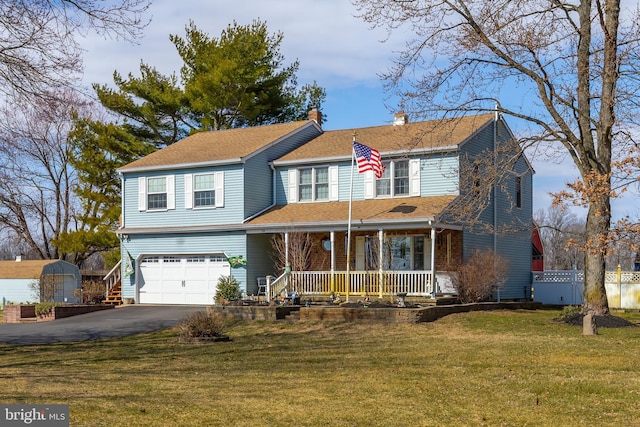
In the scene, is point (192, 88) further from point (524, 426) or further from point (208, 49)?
point (524, 426)

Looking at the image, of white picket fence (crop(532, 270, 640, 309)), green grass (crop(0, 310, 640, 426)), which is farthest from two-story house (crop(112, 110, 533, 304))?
green grass (crop(0, 310, 640, 426))

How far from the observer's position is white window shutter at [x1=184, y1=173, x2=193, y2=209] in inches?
1260

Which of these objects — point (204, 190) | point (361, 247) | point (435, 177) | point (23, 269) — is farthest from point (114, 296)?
point (435, 177)

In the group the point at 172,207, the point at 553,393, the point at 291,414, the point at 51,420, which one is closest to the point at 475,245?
the point at 172,207

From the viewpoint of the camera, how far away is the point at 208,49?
4547 cm

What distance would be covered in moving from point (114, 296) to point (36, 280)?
5.27 metres

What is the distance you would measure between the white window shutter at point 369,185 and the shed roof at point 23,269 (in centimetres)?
1640

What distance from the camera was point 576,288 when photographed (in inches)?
1318

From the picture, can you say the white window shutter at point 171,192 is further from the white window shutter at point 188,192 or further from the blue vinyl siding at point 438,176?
the blue vinyl siding at point 438,176

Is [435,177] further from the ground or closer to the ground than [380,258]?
further from the ground

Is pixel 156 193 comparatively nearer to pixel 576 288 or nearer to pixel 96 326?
pixel 96 326

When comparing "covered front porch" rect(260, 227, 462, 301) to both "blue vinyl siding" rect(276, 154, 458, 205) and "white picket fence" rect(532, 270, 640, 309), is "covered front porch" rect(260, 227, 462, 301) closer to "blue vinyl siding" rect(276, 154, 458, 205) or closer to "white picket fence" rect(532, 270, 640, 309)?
"blue vinyl siding" rect(276, 154, 458, 205)

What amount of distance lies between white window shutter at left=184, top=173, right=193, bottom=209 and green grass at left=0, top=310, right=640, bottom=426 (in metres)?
11.8

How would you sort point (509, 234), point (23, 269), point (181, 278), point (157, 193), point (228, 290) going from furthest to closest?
point (23, 269) → point (509, 234) → point (157, 193) → point (181, 278) → point (228, 290)
